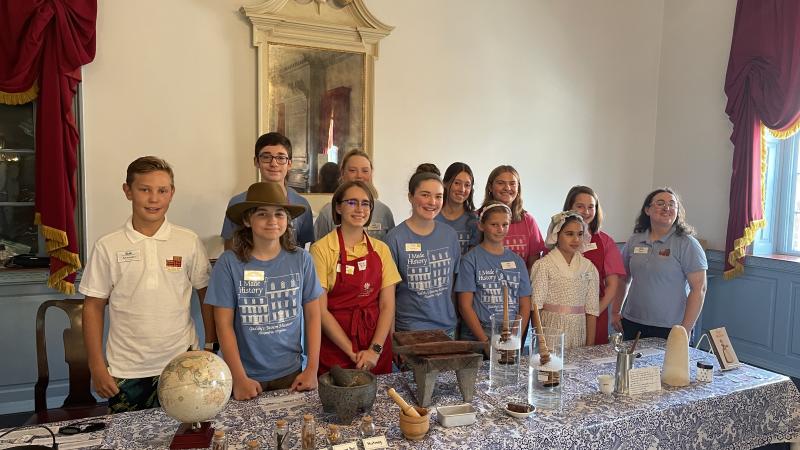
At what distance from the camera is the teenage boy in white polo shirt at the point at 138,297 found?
7.38ft

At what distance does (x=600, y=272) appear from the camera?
327cm

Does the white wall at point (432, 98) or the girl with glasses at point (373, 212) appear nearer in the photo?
the girl with glasses at point (373, 212)

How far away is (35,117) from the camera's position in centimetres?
369

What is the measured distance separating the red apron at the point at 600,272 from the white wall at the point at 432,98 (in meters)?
1.86

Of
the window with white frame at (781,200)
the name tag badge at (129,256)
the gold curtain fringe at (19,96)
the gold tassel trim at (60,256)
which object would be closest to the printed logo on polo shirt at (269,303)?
the name tag badge at (129,256)

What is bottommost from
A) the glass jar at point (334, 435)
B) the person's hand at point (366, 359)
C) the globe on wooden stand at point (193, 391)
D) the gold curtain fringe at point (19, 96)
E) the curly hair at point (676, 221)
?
the person's hand at point (366, 359)

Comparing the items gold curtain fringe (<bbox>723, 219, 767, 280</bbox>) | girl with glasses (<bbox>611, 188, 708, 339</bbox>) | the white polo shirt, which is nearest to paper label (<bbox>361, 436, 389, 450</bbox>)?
the white polo shirt

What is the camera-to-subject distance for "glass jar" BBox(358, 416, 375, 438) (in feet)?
5.53

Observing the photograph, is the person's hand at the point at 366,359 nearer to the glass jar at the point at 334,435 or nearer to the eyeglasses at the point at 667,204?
the glass jar at the point at 334,435

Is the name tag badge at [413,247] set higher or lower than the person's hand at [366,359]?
higher

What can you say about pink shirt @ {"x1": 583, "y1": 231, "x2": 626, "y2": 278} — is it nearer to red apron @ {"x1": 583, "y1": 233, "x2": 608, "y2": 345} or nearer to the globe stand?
red apron @ {"x1": 583, "y1": 233, "x2": 608, "y2": 345}

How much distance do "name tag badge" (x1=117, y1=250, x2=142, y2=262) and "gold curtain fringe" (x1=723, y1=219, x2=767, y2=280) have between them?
4.75 metres

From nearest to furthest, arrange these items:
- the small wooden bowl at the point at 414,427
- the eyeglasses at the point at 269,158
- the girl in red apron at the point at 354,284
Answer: the small wooden bowl at the point at 414,427 → the girl in red apron at the point at 354,284 → the eyeglasses at the point at 269,158

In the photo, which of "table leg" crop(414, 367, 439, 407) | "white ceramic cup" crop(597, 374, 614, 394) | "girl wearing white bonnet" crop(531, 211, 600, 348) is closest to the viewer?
"table leg" crop(414, 367, 439, 407)
